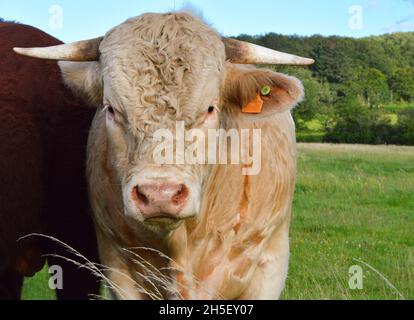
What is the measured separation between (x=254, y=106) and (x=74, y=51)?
1.30m

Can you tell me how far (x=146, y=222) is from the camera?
4340 mm

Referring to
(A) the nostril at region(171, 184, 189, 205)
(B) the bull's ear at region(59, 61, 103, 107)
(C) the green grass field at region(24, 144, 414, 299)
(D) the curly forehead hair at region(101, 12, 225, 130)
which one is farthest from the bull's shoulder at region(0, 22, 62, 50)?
(C) the green grass field at region(24, 144, 414, 299)

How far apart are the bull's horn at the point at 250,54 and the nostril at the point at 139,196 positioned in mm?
1402

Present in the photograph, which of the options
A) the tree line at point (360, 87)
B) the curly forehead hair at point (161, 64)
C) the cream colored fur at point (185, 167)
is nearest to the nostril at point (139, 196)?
the cream colored fur at point (185, 167)

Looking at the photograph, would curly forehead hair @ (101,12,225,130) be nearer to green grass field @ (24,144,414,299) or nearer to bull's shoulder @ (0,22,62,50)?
bull's shoulder @ (0,22,62,50)

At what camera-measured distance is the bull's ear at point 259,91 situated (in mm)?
5133

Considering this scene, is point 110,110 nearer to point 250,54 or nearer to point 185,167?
point 185,167

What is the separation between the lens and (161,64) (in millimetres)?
4660

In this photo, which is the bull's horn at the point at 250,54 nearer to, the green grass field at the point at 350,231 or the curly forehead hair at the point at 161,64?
the curly forehead hair at the point at 161,64

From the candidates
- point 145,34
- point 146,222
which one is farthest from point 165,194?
point 145,34

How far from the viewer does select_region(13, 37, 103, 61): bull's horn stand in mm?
5102

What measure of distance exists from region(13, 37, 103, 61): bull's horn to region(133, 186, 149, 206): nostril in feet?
4.36
